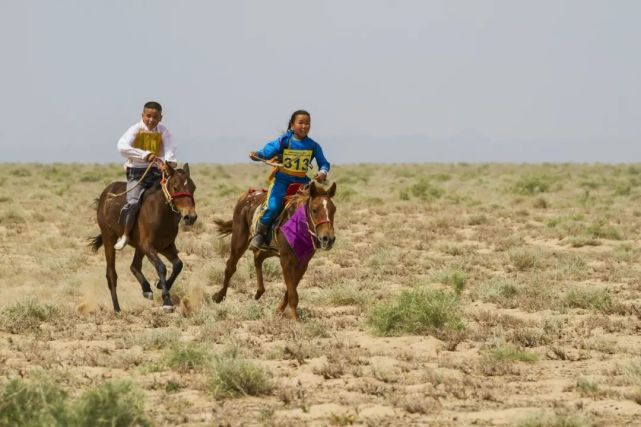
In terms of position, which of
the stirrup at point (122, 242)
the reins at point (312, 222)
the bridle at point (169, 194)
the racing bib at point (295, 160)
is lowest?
the stirrup at point (122, 242)

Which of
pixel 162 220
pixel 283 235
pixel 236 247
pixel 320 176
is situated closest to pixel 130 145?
pixel 162 220

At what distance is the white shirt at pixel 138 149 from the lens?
39.0 ft

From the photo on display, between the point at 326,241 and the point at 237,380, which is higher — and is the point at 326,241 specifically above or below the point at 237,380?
above

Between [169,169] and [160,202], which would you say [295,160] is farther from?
[160,202]

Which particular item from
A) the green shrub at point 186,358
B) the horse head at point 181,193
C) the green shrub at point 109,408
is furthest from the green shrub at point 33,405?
the horse head at point 181,193

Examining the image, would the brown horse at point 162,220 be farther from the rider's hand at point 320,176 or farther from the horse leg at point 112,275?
the rider's hand at point 320,176

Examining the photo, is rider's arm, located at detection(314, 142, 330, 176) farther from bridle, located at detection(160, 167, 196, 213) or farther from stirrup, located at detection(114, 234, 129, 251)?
stirrup, located at detection(114, 234, 129, 251)

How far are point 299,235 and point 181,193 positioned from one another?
5.80 ft

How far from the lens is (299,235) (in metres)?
10.6

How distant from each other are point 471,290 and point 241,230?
3.94 metres

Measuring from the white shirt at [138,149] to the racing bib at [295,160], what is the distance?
1866 mm

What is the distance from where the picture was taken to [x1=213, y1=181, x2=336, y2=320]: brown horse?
1005cm

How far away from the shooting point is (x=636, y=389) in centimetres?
732

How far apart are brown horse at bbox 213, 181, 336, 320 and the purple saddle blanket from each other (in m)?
0.03
